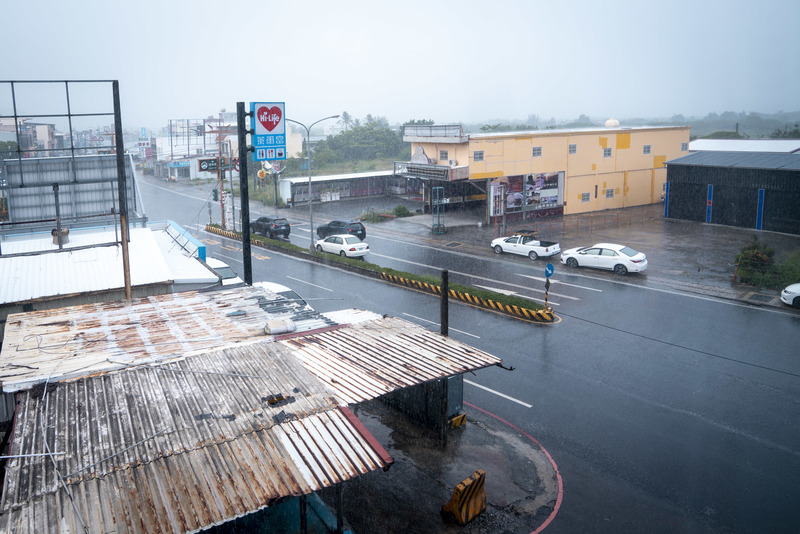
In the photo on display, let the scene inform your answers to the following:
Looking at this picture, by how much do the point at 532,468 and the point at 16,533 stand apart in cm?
930

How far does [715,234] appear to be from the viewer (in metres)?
38.2

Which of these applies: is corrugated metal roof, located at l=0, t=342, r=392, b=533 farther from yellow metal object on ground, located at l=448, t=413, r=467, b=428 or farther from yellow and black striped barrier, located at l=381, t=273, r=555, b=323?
yellow and black striped barrier, located at l=381, t=273, r=555, b=323

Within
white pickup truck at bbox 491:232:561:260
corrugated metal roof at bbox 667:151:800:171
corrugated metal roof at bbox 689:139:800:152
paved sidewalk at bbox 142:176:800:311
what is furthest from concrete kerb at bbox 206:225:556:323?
corrugated metal roof at bbox 689:139:800:152

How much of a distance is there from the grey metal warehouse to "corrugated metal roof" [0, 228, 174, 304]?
35794mm

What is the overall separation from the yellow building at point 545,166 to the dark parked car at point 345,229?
5.33 meters

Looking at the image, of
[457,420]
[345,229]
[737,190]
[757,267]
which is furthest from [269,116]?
[737,190]

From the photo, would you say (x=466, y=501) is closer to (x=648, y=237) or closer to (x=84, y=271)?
(x=84, y=271)

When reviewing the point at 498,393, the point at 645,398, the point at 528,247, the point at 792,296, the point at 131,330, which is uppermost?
the point at 131,330

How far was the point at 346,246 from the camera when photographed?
33.8 meters

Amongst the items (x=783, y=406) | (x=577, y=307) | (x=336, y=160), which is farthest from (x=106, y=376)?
(x=336, y=160)

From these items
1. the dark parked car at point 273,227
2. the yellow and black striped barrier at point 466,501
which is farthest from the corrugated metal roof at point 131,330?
the dark parked car at point 273,227

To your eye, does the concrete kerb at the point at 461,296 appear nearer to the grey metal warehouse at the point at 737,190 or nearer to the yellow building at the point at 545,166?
the yellow building at the point at 545,166

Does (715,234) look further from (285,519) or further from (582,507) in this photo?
(285,519)

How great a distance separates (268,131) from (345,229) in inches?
650
